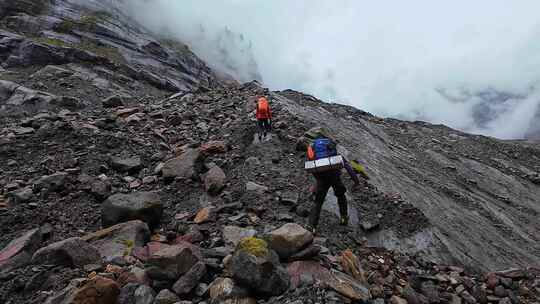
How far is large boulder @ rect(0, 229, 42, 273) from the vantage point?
25.8 feet

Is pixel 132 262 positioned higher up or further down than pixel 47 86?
further down

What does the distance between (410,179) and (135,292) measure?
51.3 feet

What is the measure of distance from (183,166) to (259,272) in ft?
26.1

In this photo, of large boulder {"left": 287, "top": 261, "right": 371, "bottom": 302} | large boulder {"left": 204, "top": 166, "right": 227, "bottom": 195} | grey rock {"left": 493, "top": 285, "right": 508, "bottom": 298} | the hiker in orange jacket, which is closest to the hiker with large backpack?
large boulder {"left": 287, "top": 261, "right": 371, "bottom": 302}

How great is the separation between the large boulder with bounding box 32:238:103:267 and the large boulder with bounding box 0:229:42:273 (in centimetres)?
56

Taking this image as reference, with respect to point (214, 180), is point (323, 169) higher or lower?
higher

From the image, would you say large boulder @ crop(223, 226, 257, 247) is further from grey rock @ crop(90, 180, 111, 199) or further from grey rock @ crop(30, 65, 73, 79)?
grey rock @ crop(30, 65, 73, 79)

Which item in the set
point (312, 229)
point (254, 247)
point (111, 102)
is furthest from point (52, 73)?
point (254, 247)

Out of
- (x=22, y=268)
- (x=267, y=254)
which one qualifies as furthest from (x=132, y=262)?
(x=267, y=254)

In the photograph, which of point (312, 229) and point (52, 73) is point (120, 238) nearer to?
point (312, 229)

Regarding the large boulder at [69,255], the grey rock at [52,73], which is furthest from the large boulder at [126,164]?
the grey rock at [52,73]

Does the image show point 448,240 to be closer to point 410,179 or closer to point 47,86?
point 410,179

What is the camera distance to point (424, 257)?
35.0 ft

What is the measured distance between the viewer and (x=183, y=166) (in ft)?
44.2
